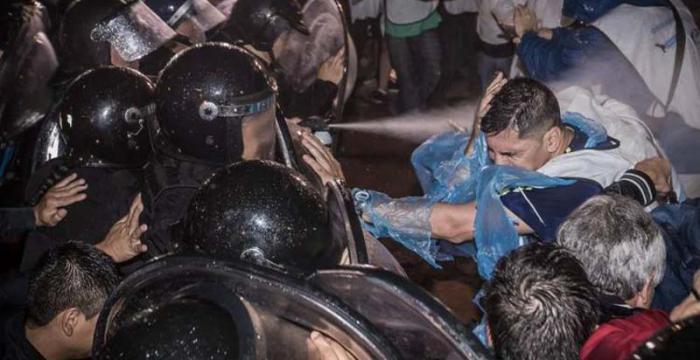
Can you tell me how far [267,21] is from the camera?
15.2ft

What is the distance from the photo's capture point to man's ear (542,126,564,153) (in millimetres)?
3299

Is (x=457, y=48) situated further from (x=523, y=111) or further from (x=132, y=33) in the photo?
(x=523, y=111)

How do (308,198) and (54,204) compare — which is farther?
(54,204)

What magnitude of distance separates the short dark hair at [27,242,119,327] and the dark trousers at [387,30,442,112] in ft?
17.3

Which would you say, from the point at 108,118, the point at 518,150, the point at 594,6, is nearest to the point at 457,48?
the point at 594,6

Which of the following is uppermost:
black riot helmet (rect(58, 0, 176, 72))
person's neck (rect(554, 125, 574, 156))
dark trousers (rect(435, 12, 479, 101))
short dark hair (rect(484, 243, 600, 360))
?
short dark hair (rect(484, 243, 600, 360))

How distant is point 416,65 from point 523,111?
4363mm

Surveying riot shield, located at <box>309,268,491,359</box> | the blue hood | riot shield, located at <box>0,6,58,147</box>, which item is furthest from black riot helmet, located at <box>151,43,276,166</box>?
the blue hood

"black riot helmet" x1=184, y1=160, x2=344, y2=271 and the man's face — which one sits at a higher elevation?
"black riot helmet" x1=184, y1=160, x2=344, y2=271

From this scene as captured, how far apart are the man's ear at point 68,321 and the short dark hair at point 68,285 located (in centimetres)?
2

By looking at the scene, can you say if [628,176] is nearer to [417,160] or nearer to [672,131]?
[417,160]

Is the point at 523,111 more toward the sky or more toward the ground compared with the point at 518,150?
more toward the sky

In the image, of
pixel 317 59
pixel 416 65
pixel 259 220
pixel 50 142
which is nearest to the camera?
pixel 259 220

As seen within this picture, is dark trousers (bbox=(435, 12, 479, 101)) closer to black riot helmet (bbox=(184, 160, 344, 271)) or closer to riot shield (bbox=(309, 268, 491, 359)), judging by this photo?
black riot helmet (bbox=(184, 160, 344, 271))
